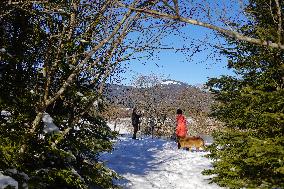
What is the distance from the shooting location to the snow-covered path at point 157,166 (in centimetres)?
1116

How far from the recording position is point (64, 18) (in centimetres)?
773

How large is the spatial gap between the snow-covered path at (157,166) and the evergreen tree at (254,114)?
1.15 meters

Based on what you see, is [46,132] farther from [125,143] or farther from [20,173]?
[125,143]

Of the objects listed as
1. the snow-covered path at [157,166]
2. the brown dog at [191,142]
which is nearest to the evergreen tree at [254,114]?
the snow-covered path at [157,166]

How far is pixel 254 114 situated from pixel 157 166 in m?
6.32

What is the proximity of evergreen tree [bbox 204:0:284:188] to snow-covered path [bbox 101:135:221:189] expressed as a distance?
1.15m

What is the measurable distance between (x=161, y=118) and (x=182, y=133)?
2959 cm

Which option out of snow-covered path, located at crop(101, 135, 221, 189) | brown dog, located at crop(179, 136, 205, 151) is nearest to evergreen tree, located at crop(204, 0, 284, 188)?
snow-covered path, located at crop(101, 135, 221, 189)

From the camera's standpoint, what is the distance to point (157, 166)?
13570mm

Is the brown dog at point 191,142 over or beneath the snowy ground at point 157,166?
over

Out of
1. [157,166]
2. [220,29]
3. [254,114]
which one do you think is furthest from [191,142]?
[220,29]

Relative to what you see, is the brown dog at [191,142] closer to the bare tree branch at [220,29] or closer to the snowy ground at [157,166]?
the snowy ground at [157,166]

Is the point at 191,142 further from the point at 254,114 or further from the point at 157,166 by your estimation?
the point at 254,114

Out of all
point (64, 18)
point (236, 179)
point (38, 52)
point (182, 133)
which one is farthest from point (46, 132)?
point (182, 133)
